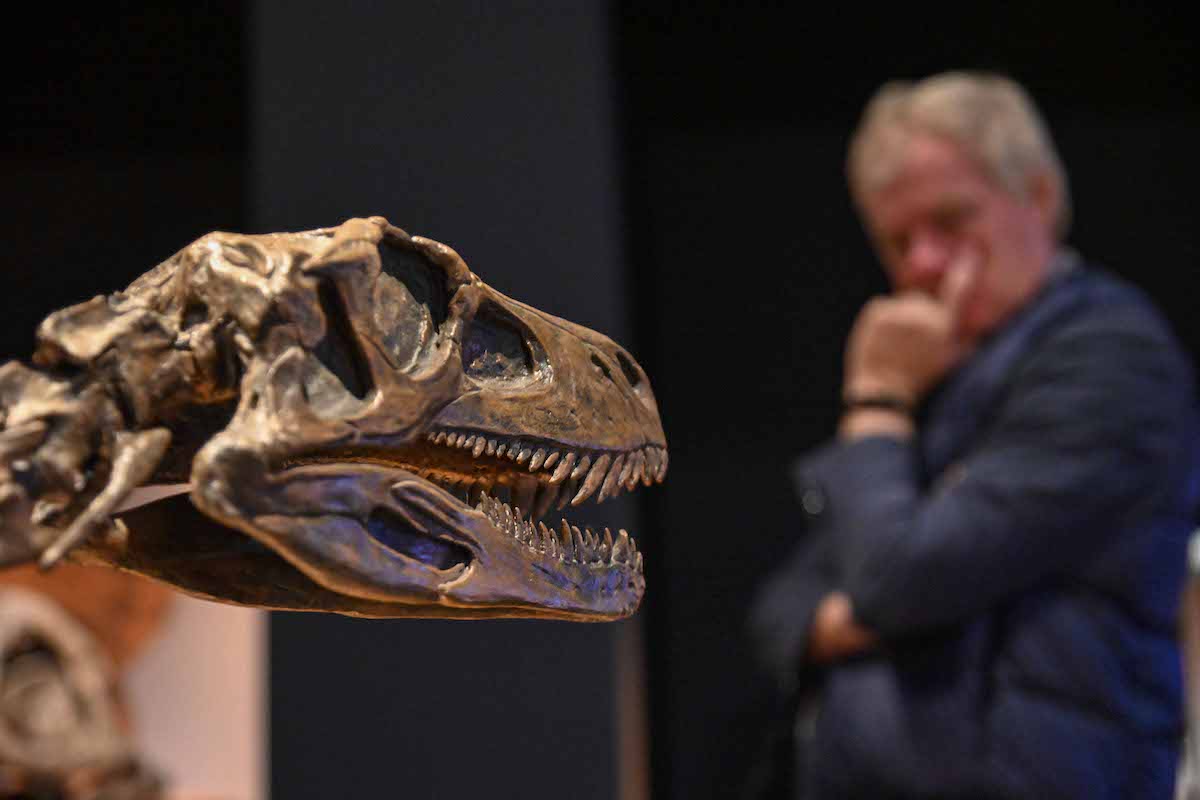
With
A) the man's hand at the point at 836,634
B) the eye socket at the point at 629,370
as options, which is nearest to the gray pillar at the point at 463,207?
the man's hand at the point at 836,634

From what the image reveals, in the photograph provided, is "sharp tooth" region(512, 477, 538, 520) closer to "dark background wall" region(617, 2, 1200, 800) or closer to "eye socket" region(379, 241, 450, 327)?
"eye socket" region(379, 241, 450, 327)

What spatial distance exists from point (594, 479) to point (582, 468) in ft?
0.04

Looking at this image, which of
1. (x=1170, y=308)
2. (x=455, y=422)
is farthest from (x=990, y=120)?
(x=455, y=422)

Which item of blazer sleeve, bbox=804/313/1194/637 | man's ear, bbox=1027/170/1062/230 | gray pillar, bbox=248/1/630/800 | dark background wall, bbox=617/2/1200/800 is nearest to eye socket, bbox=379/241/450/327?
gray pillar, bbox=248/1/630/800

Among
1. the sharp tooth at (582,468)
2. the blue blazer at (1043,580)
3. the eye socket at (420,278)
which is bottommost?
the blue blazer at (1043,580)

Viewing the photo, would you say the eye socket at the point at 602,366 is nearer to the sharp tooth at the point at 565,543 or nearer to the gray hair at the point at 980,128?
the sharp tooth at the point at 565,543

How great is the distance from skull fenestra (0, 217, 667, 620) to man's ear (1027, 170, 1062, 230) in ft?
4.01

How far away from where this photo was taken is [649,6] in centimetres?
310

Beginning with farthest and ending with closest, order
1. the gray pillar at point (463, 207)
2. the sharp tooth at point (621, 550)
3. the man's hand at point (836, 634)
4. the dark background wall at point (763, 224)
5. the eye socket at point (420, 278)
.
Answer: the dark background wall at point (763, 224)
the man's hand at point (836, 634)
the gray pillar at point (463, 207)
the sharp tooth at point (621, 550)
the eye socket at point (420, 278)

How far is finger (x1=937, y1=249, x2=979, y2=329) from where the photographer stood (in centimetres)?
206

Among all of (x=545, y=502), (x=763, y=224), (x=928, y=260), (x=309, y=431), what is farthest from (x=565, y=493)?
(x=763, y=224)

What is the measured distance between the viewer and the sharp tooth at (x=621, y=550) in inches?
45.1

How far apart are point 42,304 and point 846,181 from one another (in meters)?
1.78

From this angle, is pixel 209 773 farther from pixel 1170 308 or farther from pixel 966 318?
pixel 1170 308
